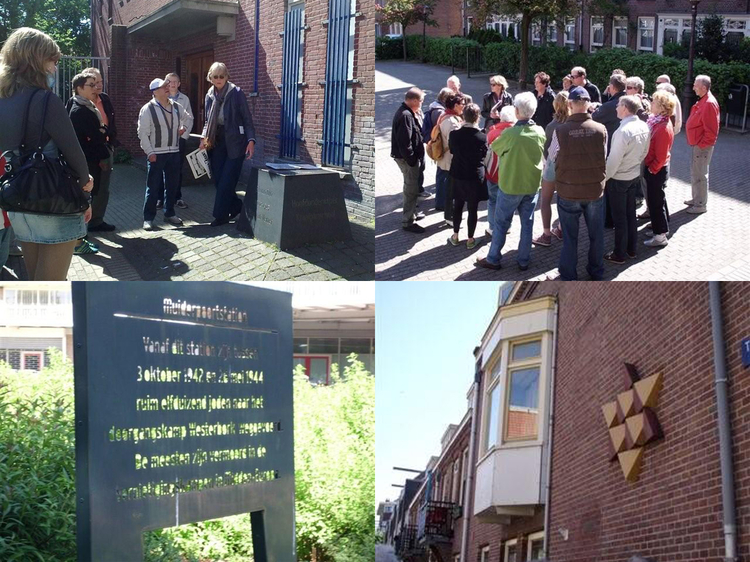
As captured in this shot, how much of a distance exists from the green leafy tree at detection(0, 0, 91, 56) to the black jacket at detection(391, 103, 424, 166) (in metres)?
7.01

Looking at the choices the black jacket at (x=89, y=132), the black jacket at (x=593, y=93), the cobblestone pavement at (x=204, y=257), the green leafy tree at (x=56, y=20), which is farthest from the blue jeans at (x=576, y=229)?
the green leafy tree at (x=56, y=20)

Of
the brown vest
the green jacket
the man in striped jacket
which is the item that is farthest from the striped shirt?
the brown vest

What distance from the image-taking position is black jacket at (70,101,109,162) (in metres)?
7.59

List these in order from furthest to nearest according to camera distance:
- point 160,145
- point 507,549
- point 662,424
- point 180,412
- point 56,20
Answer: point 56,20 < point 507,549 < point 160,145 < point 662,424 < point 180,412

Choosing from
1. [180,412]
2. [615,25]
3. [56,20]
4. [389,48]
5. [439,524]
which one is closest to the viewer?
[180,412]

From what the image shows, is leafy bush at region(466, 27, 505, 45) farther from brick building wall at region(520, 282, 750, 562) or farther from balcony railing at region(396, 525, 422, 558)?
brick building wall at region(520, 282, 750, 562)

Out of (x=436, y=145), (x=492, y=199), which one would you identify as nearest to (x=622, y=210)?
(x=492, y=199)

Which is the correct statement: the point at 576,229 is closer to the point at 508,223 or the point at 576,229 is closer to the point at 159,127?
the point at 508,223

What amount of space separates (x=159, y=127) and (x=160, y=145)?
0.69 feet

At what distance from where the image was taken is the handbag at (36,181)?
439cm

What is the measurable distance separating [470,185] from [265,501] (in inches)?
165

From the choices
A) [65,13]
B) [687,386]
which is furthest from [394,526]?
[687,386]

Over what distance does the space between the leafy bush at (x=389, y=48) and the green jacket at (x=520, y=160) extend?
1470cm

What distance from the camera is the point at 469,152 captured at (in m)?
7.56
